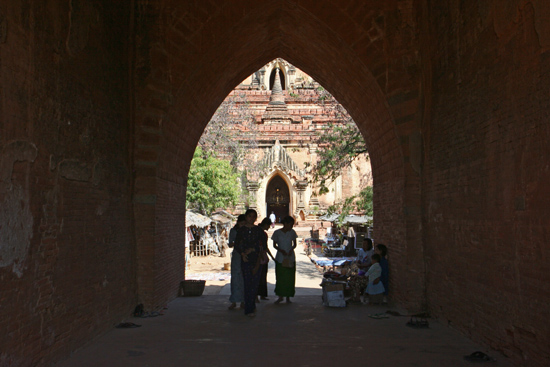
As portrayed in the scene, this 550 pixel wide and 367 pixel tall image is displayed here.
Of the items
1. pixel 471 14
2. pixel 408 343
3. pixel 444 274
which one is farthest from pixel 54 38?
pixel 444 274

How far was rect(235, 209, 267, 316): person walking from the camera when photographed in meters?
7.62

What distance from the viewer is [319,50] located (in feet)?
31.2

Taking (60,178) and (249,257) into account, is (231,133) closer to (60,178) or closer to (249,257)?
(249,257)

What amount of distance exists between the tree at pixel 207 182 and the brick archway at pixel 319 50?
364 inches

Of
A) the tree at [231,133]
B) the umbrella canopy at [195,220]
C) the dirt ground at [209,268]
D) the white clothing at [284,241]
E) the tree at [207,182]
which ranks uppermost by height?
the tree at [231,133]

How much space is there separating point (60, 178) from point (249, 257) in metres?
3.42

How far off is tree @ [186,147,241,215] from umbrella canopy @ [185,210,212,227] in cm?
89

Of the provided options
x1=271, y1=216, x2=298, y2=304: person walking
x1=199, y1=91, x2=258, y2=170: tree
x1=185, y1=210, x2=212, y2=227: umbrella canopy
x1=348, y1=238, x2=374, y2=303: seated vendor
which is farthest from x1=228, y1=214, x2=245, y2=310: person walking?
x1=199, y1=91, x2=258, y2=170: tree

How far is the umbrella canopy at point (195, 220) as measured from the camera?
17.5m

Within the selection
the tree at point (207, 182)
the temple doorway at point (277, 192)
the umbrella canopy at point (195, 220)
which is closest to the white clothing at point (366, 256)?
the umbrella canopy at point (195, 220)

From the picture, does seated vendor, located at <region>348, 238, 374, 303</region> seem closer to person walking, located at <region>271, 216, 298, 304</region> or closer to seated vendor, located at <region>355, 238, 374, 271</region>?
seated vendor, located at <region>355, 238, 374, 271</region>

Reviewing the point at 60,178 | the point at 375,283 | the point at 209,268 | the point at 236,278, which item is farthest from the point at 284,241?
the point at 209,268

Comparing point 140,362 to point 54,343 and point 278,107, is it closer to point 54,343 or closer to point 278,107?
point 54,343

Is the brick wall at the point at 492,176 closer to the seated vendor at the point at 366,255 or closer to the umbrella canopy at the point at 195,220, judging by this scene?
the seated vendor at the point at 366,255
